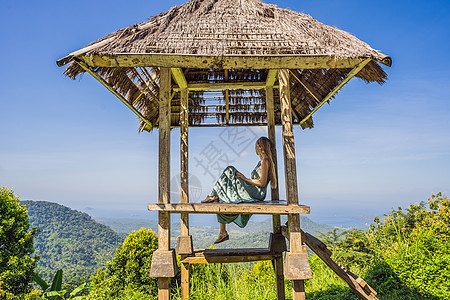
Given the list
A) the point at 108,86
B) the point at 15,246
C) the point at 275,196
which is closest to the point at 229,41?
the point at 108,86

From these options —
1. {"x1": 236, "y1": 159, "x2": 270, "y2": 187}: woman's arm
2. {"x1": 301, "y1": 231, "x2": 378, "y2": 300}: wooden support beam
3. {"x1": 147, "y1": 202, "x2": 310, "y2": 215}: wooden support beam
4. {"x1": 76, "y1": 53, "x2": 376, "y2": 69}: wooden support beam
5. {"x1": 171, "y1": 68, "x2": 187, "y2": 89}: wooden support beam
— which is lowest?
{"x1": 301, "y1": 231, "x2": 378, "y2": 300}: wooden support beam

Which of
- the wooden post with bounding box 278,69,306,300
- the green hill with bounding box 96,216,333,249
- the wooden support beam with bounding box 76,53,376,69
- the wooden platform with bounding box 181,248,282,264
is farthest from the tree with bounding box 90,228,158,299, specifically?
the wooden support beam with bounding box 76,53,376,69

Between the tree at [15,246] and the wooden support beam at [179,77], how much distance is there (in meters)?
4.99

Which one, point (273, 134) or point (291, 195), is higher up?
point (273, 134)

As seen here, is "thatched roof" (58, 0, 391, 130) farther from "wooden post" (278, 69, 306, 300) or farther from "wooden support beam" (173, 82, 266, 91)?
"wooden post" (278, 69, 306, 300)

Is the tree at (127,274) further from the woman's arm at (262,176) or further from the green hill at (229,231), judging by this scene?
the woman's arm at (262,176)

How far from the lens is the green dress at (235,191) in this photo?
13.8 feet

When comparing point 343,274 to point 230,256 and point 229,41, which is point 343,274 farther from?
point 229,41

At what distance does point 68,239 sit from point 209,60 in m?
21.4

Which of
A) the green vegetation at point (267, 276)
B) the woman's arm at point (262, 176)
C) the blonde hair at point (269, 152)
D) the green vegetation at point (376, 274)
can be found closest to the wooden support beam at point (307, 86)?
the blonde hair at point (269, 152)

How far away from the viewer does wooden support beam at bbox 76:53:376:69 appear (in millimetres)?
3072

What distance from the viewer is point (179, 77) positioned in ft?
16.1

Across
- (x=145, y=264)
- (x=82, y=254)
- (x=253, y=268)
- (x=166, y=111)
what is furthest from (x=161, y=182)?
(x=82, y=254)

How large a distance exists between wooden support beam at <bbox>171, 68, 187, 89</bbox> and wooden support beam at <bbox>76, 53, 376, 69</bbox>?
4.80 ft
